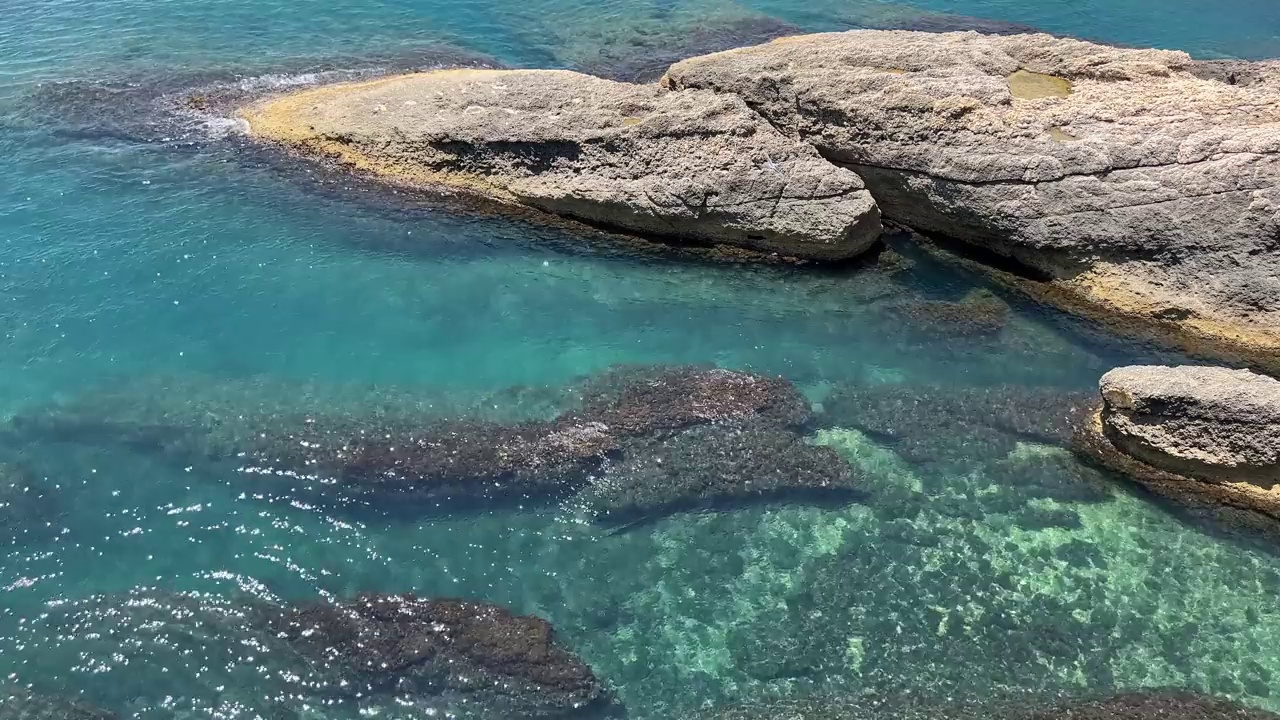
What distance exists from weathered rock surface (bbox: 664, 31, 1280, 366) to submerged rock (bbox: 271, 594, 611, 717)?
1380cm

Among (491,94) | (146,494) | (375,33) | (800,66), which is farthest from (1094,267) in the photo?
(375,33)

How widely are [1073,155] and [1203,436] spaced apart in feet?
23.1

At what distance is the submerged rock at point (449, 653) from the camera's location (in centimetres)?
1249

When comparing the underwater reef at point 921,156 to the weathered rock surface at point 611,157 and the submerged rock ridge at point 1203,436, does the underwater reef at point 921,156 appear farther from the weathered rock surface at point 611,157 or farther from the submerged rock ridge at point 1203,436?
the submerged rock ridge at point 1203,436

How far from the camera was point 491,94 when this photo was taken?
74.3 ft

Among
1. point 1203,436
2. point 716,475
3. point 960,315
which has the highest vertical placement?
point 960,315

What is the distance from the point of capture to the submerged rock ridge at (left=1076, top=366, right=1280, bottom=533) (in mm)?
14750

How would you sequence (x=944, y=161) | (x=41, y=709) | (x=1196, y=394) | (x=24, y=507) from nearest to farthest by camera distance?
(x=41, y=709)
(x=1196, y=394)
(x=24, y=507)
(x=944, y=161)

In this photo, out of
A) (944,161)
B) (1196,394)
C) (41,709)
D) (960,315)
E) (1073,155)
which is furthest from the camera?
(944,161)

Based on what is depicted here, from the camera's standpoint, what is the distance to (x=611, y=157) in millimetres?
21281

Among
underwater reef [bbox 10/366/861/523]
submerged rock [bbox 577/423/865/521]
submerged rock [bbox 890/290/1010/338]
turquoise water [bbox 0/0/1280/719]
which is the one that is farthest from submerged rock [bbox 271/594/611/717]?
submerged rock [bbox 890/290/1010/338]

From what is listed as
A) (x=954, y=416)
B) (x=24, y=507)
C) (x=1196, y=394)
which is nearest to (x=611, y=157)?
(x=954, y=416)

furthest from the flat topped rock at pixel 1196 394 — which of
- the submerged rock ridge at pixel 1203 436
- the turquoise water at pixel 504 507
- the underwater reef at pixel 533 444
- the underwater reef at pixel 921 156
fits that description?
the underwater reef at pixel 533 444

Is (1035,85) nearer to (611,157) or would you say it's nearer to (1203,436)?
(1203,436)
